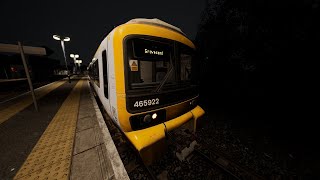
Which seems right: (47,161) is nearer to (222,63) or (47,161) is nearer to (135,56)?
(135,56)

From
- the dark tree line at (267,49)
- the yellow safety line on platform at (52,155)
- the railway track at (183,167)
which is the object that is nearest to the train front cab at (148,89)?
the railway track at (183,167)

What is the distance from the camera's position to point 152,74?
3137 mm

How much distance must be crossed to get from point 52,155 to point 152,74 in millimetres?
2587

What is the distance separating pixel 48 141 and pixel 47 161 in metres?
0.89

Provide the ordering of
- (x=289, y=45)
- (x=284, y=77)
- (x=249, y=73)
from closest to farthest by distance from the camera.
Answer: (x=289, y=45) → (x=284, y=77) → (x=249, y=73)

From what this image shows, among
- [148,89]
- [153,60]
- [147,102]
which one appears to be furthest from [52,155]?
[153,60]

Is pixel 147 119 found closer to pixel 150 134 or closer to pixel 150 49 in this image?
pixel 150 134

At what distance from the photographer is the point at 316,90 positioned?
8180mm

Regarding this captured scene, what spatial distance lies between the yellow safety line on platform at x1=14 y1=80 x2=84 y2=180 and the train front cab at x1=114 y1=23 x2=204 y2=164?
1279mm

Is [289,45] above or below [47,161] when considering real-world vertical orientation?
above

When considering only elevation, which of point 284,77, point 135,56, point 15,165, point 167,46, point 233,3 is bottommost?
point 15,165

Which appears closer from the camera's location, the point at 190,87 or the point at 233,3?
the point at 190,87

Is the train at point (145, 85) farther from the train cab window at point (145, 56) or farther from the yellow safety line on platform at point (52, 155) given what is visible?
the yellow safety line on platform at point (52, 155)

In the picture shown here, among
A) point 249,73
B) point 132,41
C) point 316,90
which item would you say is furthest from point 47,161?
point 249,73
